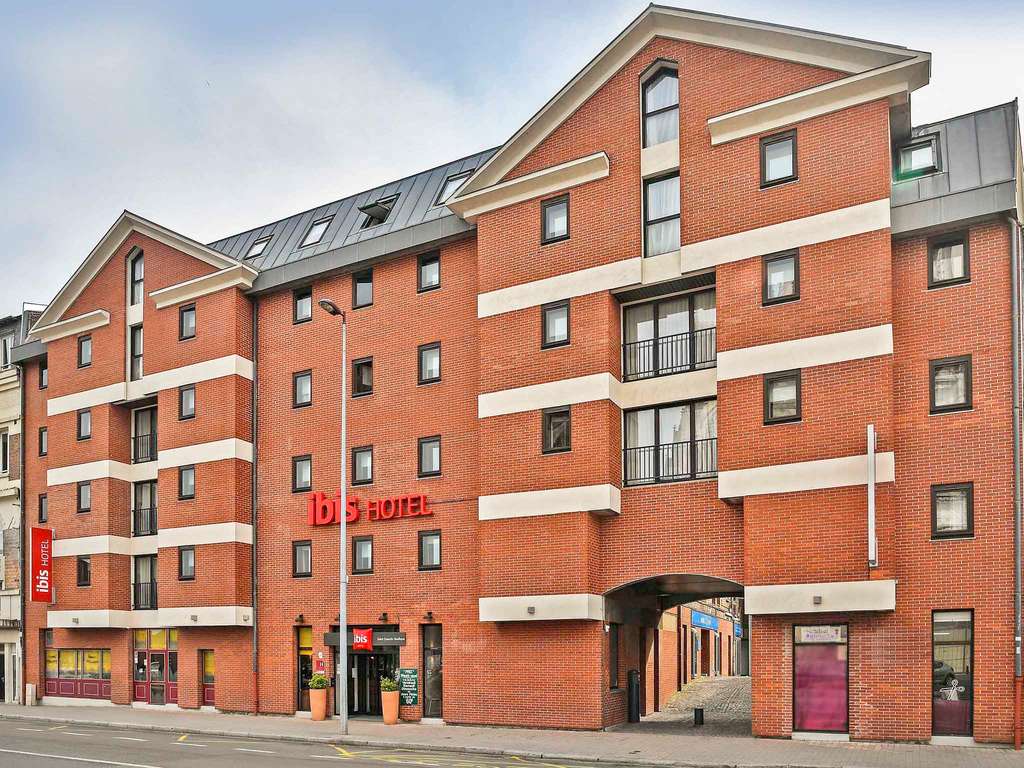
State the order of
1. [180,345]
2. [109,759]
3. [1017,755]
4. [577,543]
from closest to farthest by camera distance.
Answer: [1017,755] < [109,759] < [577,543] < [180,345]

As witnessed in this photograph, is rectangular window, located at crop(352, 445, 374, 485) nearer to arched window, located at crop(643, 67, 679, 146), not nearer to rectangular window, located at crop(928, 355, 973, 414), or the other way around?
arched window, located at crop(643, 67, 679, 146)

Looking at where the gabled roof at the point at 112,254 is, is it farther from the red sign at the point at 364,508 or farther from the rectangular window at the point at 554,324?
the rectangular window at the point at 554,324

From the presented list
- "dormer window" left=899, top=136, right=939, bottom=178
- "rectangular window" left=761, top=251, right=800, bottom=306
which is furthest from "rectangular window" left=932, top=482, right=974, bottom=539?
"dormer window" left=899, top=136, right=939, bottom=178

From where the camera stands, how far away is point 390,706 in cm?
2942

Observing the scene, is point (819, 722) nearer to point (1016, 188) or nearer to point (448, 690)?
point (448, 690)

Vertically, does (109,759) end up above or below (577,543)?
below

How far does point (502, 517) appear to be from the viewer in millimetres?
27859

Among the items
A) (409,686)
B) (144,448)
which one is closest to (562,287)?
(409,686)

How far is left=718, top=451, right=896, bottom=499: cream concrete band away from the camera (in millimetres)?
22906

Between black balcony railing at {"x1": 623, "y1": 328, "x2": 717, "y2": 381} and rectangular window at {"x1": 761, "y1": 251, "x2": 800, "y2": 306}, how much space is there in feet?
6.49

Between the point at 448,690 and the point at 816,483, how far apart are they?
39.3ft

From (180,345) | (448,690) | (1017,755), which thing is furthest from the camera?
(180,345)

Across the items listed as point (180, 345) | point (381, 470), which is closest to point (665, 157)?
point (381, 470)

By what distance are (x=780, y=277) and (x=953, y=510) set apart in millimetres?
6516
